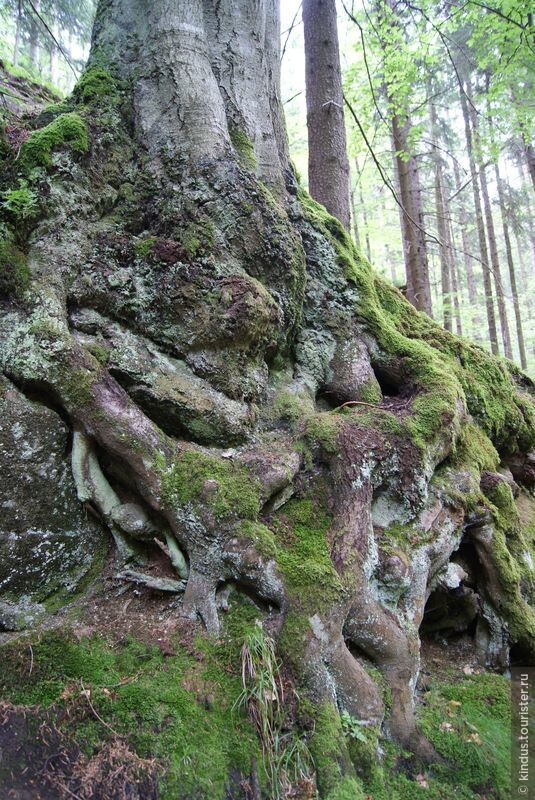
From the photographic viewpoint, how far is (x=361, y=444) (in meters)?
3.26

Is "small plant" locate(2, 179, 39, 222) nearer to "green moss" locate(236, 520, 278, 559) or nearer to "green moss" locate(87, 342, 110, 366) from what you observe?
"green moss" locate(87, 342, 110, 366)

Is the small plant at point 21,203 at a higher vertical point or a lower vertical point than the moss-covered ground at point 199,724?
higher

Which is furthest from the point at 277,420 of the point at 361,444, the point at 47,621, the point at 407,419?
the point at 47,621

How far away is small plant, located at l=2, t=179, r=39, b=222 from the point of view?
306 cm

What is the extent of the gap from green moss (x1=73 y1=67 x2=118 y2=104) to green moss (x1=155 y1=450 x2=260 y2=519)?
3093 millimetres

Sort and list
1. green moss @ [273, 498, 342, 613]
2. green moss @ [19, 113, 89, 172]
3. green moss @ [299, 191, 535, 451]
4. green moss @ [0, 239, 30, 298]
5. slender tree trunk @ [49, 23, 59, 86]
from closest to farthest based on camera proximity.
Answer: green moss @ [273, 498, 342, 613]
green moss @ [0, 239, 30, 298]
green moss @ [19, 113, 89, 172]
green moss @ [299, 191, 535, 451]
slender tree trunk @ [49, 23, 59, 86]

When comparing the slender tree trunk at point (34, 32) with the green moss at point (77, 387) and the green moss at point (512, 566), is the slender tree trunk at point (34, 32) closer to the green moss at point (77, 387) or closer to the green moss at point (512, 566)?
the green moss at point (77, 387)

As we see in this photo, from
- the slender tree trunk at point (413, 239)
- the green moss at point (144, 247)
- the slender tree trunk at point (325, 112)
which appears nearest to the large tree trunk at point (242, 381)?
the green moss at point (144, 247)

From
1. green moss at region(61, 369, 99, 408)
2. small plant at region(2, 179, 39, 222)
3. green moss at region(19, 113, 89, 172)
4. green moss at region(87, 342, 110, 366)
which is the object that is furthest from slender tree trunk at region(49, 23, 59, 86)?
green moss at region(61, 369, 99, 408)

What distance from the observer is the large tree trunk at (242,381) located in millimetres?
2699

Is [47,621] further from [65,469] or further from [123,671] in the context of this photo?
[65,469]

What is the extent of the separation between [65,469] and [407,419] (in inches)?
94.3

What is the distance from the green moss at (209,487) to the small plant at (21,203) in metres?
1.87

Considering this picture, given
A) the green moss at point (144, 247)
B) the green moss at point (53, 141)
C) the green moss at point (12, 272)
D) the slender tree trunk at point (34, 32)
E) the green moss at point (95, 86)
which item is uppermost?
the slender tree trunk at point (34, 32)
